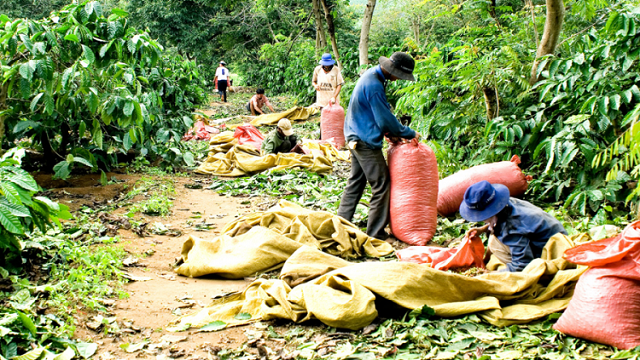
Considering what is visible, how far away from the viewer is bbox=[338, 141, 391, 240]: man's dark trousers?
4406 millimetres

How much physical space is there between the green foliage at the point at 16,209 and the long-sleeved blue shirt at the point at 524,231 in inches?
106

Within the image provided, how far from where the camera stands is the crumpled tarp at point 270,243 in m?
3.77

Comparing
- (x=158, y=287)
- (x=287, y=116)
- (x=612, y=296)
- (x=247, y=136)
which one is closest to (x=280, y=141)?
(x=247, y=136)

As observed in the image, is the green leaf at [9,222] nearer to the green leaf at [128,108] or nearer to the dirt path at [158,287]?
the dirt path at [158,287]

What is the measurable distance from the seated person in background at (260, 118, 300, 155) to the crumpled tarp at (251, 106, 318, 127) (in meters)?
3.73

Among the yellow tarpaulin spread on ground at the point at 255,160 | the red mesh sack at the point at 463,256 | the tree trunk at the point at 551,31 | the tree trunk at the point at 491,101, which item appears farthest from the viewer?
the yellow tarpaulin spread on ground at the point at 255,160

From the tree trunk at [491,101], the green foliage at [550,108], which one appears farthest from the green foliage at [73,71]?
the tree trunk at [491,101]

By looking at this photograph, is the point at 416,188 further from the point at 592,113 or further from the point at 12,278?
the point at 12,278

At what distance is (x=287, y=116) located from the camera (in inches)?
480

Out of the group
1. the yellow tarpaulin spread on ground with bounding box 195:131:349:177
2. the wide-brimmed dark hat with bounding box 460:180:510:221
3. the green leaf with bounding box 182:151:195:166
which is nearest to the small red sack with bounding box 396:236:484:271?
the wide-brimmed dark hat with bounding box 460:180:510:221

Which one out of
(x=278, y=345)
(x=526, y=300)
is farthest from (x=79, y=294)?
(x=526, y=300)

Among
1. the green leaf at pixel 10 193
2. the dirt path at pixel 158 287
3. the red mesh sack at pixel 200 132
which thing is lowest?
the dirt path at pixel 158 287

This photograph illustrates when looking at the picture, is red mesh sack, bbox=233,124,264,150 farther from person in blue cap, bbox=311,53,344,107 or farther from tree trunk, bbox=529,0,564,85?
tree trunk, bbox=529,0,564,85

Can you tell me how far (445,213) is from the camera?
494cm
